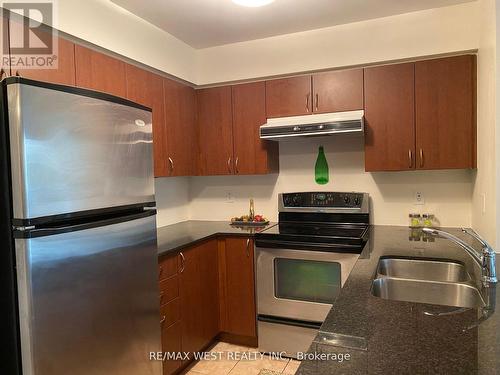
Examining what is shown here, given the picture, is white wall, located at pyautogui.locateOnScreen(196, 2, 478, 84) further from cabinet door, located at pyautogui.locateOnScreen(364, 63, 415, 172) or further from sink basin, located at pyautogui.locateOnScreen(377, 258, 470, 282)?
sink basin, located at pyautogui.locateOnScreen(377, 258, 470, 282)

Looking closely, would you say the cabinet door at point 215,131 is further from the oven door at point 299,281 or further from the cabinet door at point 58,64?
the cabinet door at point 58,64

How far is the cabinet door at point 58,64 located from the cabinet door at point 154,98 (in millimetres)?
460

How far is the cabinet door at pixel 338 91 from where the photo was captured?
2.69 metres

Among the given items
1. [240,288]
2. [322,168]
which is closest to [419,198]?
[322,168]

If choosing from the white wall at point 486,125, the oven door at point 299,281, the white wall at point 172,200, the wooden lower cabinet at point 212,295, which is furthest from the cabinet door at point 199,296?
the white wall at point 486,125

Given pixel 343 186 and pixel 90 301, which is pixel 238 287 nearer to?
pixel 343 186

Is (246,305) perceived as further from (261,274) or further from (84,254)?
(84,254)

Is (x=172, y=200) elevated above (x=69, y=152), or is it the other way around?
(x=69, y=152)

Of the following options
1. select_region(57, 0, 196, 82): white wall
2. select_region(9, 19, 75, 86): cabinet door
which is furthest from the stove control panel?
select_region(9, 19, 75, 86): cabinet door

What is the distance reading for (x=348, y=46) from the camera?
2.69 m

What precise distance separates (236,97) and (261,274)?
1504mm

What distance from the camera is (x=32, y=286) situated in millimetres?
1204

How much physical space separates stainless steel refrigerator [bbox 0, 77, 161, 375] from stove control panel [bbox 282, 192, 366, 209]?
165 centimetres

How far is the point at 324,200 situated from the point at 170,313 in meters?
1.50
